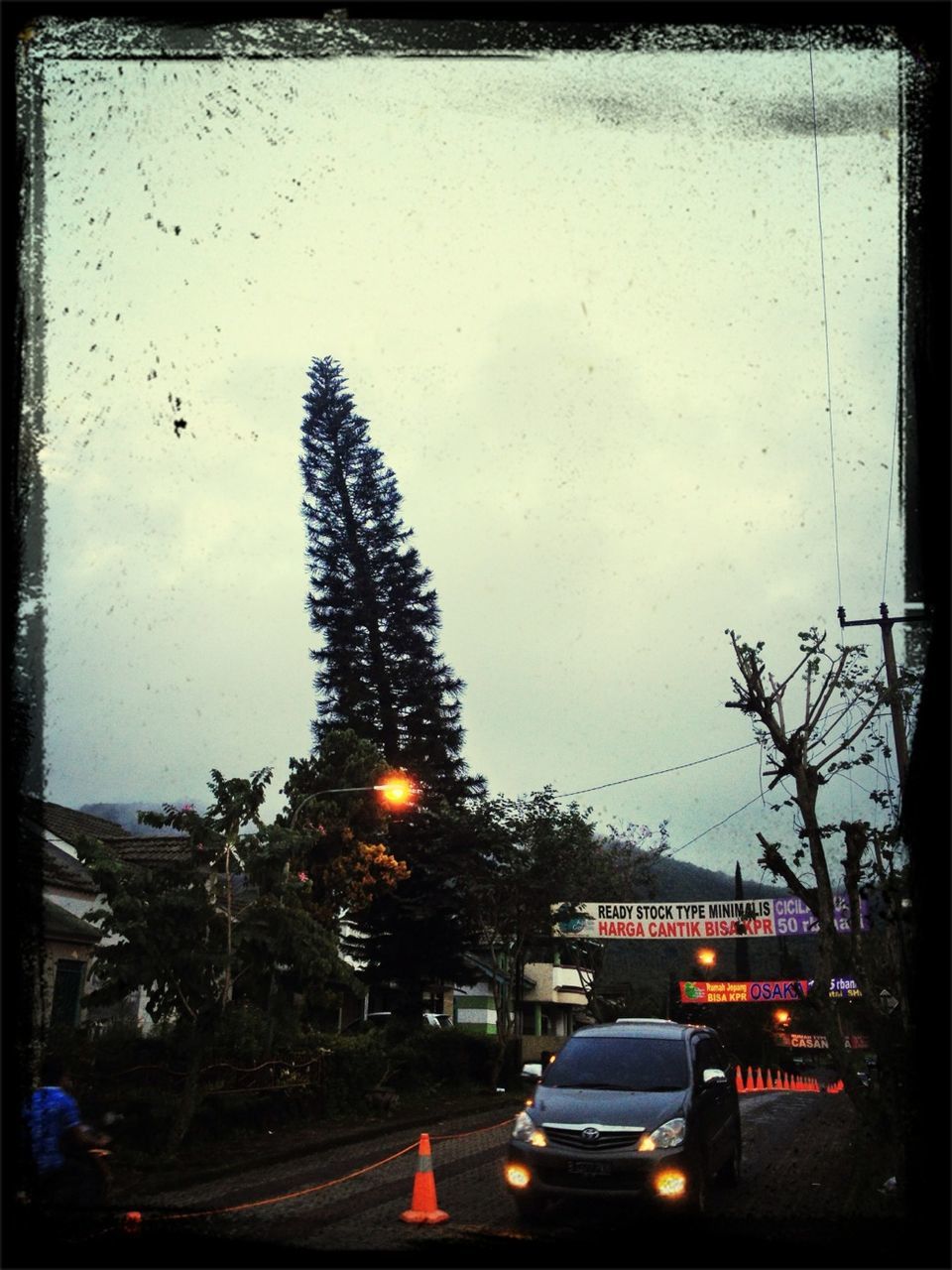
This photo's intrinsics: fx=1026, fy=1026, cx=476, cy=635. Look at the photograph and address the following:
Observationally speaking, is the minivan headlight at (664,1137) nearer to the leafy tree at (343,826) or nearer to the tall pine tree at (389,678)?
the leafy tree at (343,826)

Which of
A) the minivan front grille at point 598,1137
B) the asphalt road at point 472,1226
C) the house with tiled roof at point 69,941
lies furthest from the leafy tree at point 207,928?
the minivan front grille at point 598,1137

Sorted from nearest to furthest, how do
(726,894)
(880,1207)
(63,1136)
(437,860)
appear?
(63,1136), (880,1207), (437,860), (726,894)

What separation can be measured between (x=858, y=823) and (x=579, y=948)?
90.2 feet

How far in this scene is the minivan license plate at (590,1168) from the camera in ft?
26.9

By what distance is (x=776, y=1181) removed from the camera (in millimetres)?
11250

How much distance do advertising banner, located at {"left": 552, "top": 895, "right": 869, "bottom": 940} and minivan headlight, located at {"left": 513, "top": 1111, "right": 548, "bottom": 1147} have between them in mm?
16100

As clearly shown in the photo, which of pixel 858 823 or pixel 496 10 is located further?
pixel 858 823

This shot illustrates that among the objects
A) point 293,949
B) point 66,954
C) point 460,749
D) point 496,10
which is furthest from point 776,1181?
point 460,749

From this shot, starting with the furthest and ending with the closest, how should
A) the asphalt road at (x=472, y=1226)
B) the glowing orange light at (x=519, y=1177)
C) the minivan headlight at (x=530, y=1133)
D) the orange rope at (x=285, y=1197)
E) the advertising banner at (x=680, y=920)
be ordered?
the advertising banner at (x=680, y=920) < the orange rope at (x=285, y=1197) < the minivan headlight at (x=530, y=1133) < the glowing orange light at (x=519, y=1177) < the asphalt road at (x=472, y=1226)

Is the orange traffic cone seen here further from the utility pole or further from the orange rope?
the utility pole

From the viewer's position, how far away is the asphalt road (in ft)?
23.7

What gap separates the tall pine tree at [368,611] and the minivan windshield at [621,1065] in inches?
944

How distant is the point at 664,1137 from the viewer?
Answer: 8359 mm

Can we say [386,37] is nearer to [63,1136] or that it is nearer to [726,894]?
[63,1136]
